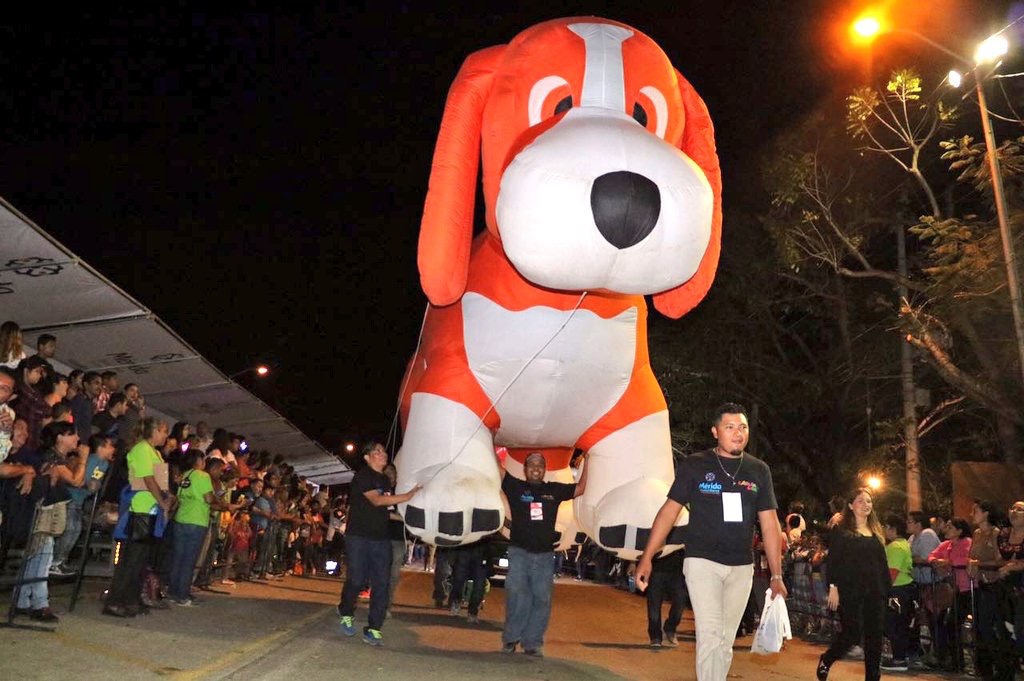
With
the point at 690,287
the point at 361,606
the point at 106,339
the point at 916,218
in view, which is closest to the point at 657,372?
the point at 916,218

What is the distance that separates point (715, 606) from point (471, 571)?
7.63 metres

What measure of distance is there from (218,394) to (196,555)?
5.52 m

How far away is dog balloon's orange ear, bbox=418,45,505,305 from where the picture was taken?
665 centimetres

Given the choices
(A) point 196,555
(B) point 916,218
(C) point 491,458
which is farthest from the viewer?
(B) point 916,218

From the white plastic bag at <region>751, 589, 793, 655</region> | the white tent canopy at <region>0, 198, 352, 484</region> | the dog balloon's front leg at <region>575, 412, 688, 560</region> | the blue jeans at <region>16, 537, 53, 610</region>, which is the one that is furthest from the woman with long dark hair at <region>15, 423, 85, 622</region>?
the white plastic bag at <region>751, 589, 793, 655</region>

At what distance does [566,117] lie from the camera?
21.0 ft

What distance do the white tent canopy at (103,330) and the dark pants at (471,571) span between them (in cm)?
419

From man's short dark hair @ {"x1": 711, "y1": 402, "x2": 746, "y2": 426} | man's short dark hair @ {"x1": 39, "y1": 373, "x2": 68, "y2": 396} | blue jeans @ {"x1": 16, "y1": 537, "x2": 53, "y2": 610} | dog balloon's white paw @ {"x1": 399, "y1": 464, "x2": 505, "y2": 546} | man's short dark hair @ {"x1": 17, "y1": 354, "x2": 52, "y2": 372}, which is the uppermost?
man's short dark hair @ {"x1": 17, "y1": 354, "x2": 52, "y2": 372}

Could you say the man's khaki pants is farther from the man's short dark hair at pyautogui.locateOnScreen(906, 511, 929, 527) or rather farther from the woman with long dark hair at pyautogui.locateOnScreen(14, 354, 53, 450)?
the man's short dark hair at pyautogui.locateOnScreen(906, 511, 929, 527)

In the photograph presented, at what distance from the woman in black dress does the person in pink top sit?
8.53 feet

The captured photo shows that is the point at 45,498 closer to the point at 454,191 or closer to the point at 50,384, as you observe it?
the point at 50,384

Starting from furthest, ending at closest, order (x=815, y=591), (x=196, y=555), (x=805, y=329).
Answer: (x=805, y=329)
(x=815, y=591)
(x=196, y=555)

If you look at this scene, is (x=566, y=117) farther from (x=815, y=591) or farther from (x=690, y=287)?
(x=815, y=591)

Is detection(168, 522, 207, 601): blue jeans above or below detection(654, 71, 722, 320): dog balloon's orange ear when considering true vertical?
below
